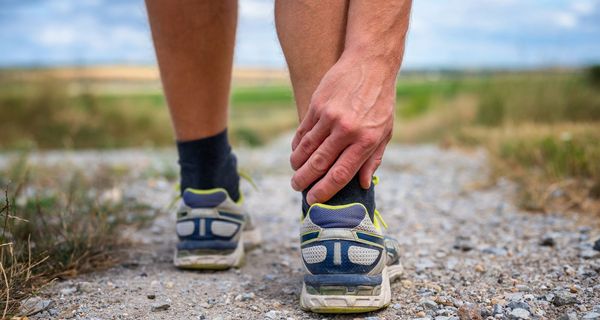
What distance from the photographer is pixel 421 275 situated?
6.49 ft

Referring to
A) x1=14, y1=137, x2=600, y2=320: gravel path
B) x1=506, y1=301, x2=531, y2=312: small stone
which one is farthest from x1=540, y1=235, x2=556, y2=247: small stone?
x1=506, y1=301, x2=531, y2=312: small stone

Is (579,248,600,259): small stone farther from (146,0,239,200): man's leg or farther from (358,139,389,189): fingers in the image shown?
(146,0,239,200): man's leg

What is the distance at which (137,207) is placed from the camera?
2977mm

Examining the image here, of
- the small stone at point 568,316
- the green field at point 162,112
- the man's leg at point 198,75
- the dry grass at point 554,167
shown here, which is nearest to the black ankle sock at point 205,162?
the man's leg at point 198,75

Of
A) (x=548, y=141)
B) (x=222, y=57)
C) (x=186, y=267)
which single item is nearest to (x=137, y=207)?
(x=186, y=267)

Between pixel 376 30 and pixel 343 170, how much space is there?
0.38 meters

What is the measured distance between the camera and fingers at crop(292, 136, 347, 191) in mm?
1495

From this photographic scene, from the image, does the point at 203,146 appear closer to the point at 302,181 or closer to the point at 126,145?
the point at 302,181

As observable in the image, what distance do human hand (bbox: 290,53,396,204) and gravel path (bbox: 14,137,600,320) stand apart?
16.8 inches

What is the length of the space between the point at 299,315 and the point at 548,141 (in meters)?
2.77

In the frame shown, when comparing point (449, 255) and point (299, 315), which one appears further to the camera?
point (449, 255)

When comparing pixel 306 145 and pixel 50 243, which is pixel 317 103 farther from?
pixel 50 243

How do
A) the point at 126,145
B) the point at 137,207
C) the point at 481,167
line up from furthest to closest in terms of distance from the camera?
1. the point at 126,145
2. the point at 481,167
3. the point at 137,207

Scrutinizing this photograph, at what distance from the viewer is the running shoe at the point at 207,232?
2.03m
